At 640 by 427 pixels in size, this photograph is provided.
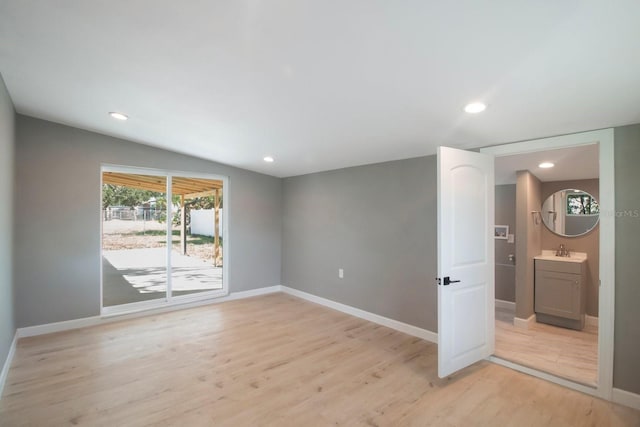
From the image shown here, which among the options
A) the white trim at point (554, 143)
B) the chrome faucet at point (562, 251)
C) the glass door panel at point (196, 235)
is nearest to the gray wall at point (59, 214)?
the glass door panel at point (196, 235)

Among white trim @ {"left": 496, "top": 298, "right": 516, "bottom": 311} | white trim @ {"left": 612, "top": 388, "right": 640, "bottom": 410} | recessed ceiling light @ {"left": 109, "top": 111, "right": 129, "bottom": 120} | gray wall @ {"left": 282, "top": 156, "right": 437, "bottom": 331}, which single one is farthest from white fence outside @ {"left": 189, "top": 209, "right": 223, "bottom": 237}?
white trim @ {"left": 612, "top": 388, "right": 640, "bottom": 410}

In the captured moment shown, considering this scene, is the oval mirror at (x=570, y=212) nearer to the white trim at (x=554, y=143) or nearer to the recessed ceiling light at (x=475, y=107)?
the white trim at (x=554, y=143)

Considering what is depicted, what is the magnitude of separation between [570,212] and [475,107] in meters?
3.17

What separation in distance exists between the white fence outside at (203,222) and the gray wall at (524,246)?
14.5ft

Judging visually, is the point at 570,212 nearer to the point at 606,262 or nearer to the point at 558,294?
the point at 558,294

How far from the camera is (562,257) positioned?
407cm

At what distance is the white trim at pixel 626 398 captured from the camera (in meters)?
2.26

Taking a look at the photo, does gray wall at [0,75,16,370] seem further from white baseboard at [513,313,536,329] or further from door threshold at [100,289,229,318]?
white baseboard at [513,313,536,329]

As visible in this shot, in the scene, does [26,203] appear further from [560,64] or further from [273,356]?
[560,64]

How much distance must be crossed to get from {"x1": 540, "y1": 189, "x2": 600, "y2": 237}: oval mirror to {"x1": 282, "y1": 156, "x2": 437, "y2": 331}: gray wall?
2178 mm

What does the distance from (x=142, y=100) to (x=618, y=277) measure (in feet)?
13.7

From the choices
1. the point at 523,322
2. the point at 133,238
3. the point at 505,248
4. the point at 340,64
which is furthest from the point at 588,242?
the point at 133,238

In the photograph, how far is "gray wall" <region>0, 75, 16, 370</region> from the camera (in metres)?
2.61

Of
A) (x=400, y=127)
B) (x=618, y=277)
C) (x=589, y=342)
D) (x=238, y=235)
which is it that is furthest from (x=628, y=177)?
(x=238, y=235)
